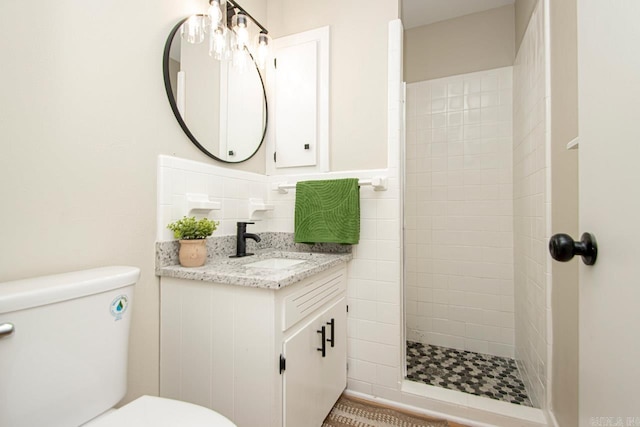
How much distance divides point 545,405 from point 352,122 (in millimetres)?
1671

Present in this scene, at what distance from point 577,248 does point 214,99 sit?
1.48 metres

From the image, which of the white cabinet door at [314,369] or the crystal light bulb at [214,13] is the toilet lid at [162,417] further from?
the crystal light bulb at [214,13]

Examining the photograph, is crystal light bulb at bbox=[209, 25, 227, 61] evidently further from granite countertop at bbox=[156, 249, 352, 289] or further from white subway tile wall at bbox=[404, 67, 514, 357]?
white subway tile wall at bbox=[404, 67, 514, 357]

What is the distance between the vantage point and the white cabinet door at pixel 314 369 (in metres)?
1.03

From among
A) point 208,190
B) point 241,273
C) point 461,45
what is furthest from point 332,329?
point 461,45

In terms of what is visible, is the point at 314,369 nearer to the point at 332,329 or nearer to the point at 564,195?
the point at 332,329

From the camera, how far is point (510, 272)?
6.74 feet

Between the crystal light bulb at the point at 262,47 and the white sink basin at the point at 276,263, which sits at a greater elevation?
the crystal light bulb at the point at 262,47

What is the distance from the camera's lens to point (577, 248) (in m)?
0.46

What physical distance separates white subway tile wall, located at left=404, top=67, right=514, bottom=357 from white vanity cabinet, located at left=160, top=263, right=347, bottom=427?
1364 millimetres

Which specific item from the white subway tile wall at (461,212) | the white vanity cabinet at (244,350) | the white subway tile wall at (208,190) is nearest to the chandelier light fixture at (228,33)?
the white subway tile wall at (208,190)

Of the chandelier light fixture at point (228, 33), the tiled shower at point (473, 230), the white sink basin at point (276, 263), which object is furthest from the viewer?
the tiled shower at point (473, 230)

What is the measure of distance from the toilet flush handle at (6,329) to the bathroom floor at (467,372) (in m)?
1.77

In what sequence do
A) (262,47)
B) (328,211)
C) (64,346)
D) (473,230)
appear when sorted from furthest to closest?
(473,230), (262,47), (328,211), (64,346)
